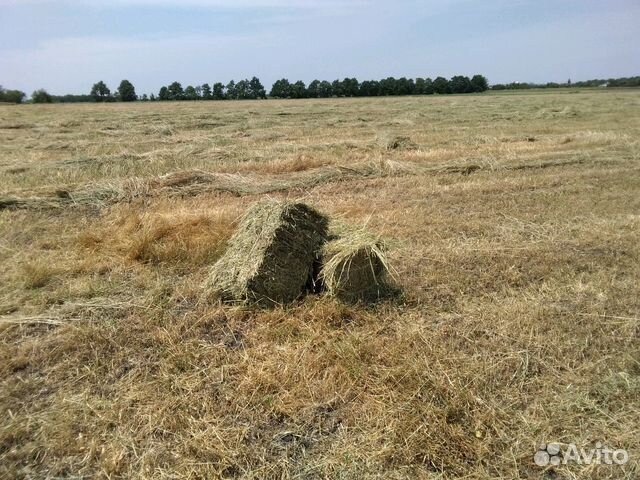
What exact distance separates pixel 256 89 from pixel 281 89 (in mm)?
3883

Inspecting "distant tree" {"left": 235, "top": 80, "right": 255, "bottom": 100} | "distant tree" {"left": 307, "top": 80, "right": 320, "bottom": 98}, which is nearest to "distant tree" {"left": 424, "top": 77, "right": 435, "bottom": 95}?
"distant tree" {"left": 307, "top": 80, "right": 320, "bottom": 98}

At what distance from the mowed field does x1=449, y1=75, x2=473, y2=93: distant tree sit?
7322 cm

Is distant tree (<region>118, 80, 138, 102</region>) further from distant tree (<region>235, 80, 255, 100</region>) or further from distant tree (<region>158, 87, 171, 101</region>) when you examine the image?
distant tree (<region>235, 80, 255, 100</region>)

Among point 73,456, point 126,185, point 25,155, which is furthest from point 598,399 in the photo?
point 25,155

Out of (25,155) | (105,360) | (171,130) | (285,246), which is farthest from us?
(171,130)

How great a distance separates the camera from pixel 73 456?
3033mm

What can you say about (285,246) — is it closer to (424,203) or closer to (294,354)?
(294,354)

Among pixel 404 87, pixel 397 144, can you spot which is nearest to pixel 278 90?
pixel 404 87

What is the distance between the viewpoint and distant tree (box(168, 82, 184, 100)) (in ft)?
230

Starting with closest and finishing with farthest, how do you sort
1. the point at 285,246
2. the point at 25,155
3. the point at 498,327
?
the point at 498,327, the point at 285,246, the point at 25,155

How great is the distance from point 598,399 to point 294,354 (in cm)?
232

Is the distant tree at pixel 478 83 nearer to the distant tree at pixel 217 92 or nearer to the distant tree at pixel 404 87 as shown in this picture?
the distant tree at pixel 404 87

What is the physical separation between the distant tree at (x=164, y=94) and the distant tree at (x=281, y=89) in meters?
15.2

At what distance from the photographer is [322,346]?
412 centimetres
